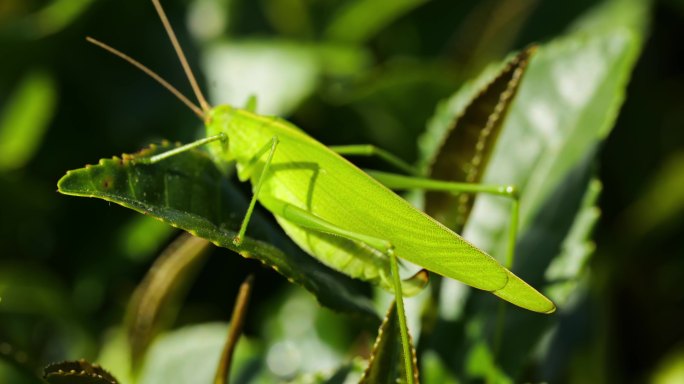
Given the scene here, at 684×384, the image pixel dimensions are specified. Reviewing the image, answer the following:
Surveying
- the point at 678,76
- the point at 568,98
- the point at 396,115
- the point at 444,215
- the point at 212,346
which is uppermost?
the point at 678,76

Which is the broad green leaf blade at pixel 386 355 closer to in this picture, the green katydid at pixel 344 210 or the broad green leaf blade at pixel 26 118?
Result: the green katydid at pixel 344 210

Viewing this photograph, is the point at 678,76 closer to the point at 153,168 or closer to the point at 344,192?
the point at 344,192

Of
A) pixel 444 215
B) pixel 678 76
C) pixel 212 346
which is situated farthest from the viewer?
pixel 678 76

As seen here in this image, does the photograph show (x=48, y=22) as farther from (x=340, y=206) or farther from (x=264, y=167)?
(x=340, y=206)

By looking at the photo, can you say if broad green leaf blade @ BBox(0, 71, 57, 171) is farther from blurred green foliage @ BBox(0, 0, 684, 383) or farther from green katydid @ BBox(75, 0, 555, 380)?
green katydid @ BBox(75, 0, 555, 380)

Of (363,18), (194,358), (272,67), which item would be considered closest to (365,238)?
(194,358)

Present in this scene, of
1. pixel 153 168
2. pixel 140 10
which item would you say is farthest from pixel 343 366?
pixel 140 10
